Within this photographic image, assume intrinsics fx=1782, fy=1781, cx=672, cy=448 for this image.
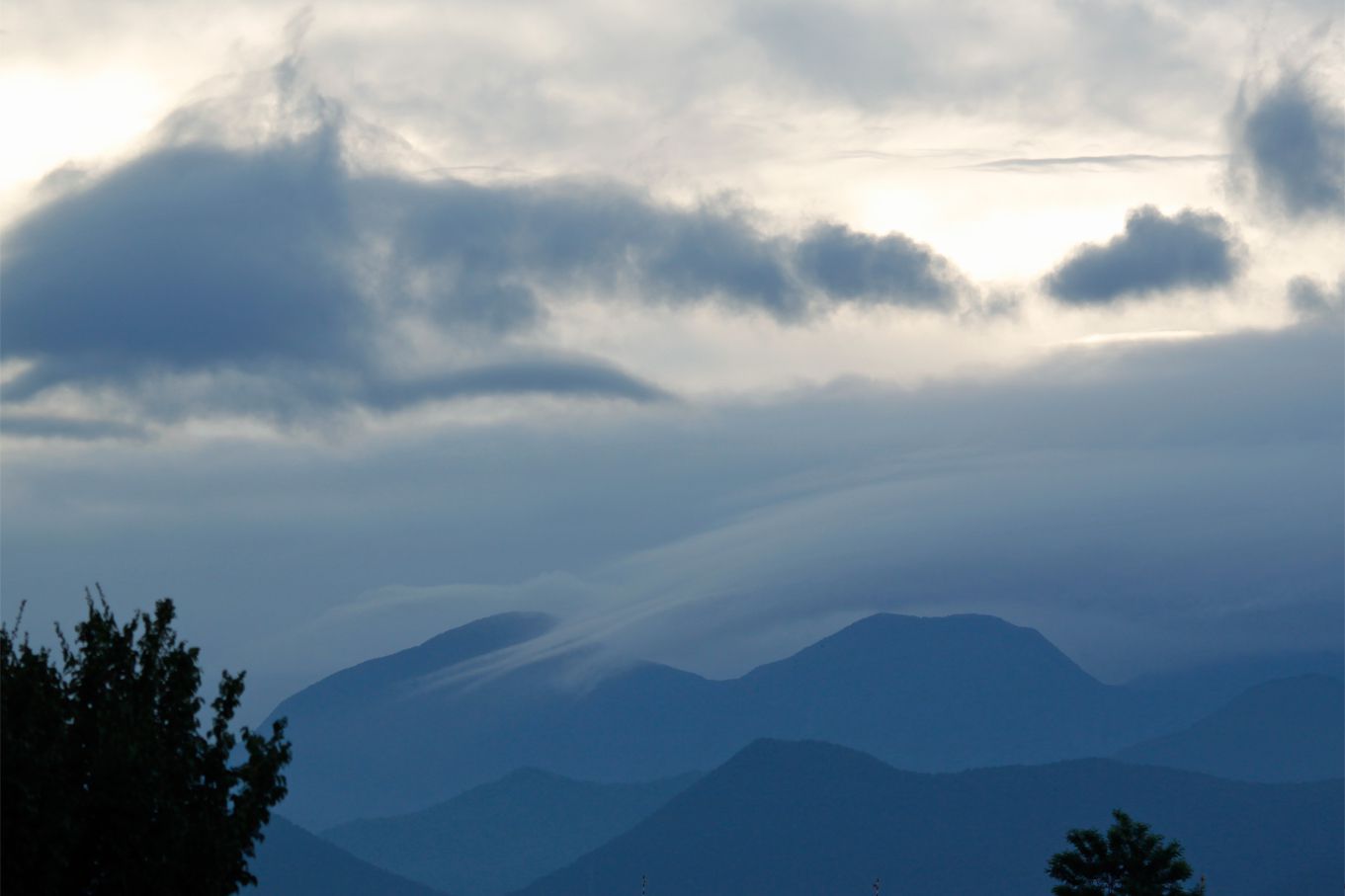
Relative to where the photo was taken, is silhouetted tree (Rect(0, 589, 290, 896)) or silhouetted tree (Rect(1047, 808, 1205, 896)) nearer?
silhouetted tree (Rect(0, 589, 290, 896))

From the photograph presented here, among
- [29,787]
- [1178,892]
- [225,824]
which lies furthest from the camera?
[1178,892]

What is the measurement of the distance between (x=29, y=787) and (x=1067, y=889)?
57880mm

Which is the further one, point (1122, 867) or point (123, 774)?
point (1122, 867)

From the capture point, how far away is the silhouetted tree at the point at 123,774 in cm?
3347

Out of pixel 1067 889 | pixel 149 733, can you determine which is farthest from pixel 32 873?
pixel 1067 889

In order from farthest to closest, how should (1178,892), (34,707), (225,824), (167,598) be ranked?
(1178,892), (167,598), (225,824), (34,707)

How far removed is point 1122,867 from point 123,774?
182 feet

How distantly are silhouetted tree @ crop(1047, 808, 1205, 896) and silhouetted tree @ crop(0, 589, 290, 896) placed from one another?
49049 mm

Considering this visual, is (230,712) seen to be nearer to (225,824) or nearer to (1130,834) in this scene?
(225,824)

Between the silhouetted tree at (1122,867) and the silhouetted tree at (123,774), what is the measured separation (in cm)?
4905

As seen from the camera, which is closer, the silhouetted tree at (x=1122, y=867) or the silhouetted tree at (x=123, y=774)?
the silhouetted tree at (x=123, y=774)

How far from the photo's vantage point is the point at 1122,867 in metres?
80.1

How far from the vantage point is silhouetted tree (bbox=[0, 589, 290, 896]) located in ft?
110

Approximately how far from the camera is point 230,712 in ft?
134
